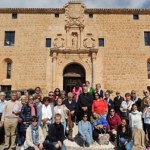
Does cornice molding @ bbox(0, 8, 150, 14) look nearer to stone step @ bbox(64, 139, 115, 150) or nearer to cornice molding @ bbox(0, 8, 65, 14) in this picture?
cornice molding @ bbox(0, 8, 65, 14)

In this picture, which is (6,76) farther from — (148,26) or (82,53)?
(148,26)

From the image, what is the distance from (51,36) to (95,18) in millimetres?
4296

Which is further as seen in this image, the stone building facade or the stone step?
the stone building facade

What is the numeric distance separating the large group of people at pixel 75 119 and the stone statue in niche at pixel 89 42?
12.2 m

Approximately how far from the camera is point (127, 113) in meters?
9.88

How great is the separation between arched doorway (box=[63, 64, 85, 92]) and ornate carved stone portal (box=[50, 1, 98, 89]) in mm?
671

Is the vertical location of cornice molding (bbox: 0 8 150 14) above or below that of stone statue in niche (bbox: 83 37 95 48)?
above

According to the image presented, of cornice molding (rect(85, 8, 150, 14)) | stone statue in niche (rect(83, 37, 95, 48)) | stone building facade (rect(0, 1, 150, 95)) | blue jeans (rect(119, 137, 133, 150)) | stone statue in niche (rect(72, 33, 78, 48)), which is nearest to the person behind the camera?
blue jeans (rect(119, 137, 133, 150))

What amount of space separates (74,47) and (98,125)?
13387 millimetres

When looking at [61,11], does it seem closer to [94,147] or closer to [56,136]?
[94,147]

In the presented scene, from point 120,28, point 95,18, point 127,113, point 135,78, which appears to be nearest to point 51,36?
point 95,18

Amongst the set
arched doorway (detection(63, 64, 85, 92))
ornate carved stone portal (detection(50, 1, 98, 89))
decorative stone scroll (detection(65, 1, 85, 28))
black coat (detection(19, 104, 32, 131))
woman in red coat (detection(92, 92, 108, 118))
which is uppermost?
decorative stone scroll (detection(65, 1, 85, 28))

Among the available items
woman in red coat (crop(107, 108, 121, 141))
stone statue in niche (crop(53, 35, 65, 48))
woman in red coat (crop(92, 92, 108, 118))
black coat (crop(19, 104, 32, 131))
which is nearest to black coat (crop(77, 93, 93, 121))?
woman in red coat (crop(92, 92, 108, 118))

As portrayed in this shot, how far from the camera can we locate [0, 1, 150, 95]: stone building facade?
21.5 m
